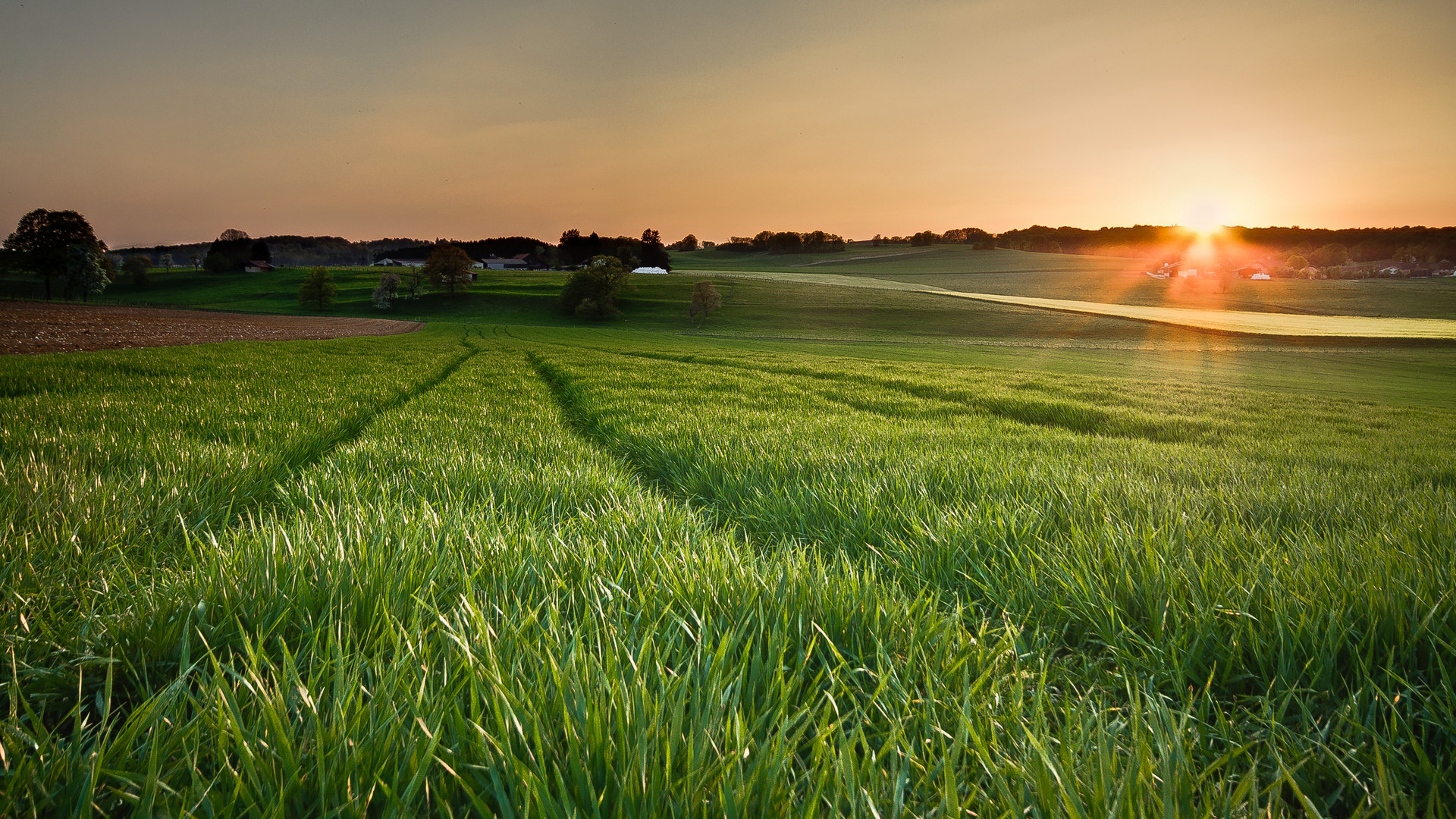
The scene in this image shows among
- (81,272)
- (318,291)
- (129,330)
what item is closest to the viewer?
(129,330)

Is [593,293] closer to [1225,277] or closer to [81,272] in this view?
[81,272]

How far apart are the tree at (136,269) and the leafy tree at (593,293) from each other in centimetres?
9139

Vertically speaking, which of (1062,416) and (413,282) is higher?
(413,282)

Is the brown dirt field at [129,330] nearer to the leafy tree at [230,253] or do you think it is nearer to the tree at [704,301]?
the tree at [704,301]

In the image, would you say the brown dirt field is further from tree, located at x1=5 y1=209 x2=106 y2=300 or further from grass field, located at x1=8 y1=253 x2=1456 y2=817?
tree, located at x1=5 y1=209 x2=106 y2=300

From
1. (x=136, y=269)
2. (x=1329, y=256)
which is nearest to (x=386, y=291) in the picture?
(x=136, y=269)

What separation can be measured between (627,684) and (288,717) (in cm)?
69

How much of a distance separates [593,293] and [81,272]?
74447mm

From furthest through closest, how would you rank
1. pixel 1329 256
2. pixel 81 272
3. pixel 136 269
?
pixel 1329 256
pixel 136 269
pixel 81 272

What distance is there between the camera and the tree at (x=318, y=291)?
287 feet

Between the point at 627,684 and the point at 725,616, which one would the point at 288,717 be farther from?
the point at 725,616

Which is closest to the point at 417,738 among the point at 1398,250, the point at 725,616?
the point at 725,616

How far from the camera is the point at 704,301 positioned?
3007 inches

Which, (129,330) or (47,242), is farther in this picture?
(47,242)
